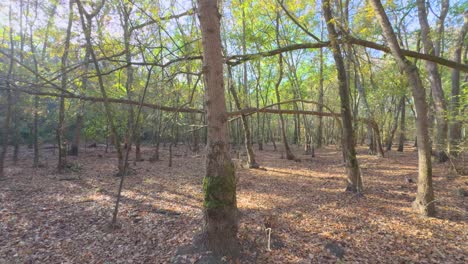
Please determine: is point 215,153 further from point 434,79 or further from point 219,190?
point 434,79

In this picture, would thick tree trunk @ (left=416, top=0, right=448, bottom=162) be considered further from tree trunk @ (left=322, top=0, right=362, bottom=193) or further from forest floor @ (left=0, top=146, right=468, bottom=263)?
tree trunk @ (left=322, top=0, right=362, bottom=193)

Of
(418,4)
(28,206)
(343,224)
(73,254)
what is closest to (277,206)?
(343,224)

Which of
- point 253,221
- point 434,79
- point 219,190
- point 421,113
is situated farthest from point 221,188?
point 434,79

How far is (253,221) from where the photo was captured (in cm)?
460

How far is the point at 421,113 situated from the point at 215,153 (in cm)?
405

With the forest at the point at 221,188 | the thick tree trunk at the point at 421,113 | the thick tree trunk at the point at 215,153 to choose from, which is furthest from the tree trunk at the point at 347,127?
the thick tree trunk at the point at 215,153

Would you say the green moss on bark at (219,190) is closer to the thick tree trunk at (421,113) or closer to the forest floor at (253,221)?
the forest floor at (253,221)

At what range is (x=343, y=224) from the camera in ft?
14.5

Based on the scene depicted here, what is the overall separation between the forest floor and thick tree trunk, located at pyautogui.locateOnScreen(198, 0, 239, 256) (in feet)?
1.62

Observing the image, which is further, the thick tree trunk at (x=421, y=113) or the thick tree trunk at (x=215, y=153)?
the thick tree trunk at (x=421, y=113)

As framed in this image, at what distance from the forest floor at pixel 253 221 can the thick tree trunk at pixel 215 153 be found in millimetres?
495

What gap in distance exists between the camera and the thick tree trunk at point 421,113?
4.36 metres

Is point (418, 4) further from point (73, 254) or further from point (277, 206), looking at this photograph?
point (73, 254)

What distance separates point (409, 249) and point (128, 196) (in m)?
6.44
